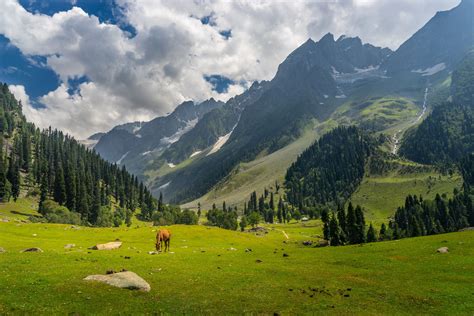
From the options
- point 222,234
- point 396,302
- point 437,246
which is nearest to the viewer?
point 396,302

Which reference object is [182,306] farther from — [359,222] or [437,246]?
[359,222]

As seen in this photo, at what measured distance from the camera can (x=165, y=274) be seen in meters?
35.6

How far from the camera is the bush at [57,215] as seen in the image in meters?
152

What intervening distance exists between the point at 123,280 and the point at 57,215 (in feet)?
478

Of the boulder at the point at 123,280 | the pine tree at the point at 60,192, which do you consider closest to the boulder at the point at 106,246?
the boulder at the point at 123,280

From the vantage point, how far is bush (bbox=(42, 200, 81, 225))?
6004 inches

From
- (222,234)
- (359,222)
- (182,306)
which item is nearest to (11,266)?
(182,306)

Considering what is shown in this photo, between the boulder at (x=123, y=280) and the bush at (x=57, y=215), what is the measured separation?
139412 millimetres

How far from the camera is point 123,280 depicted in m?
30.1

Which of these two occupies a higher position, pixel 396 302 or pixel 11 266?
pixel 11 266

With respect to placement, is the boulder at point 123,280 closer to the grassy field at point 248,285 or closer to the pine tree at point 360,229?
the grassy field at point 248,285

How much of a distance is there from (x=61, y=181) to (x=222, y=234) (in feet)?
443

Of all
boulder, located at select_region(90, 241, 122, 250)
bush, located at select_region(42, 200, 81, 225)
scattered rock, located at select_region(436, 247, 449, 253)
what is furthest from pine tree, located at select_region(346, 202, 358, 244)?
bush, located at select_region(42, 200, 81, 225)

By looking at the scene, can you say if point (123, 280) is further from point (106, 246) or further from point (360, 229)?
point (360, 229)
